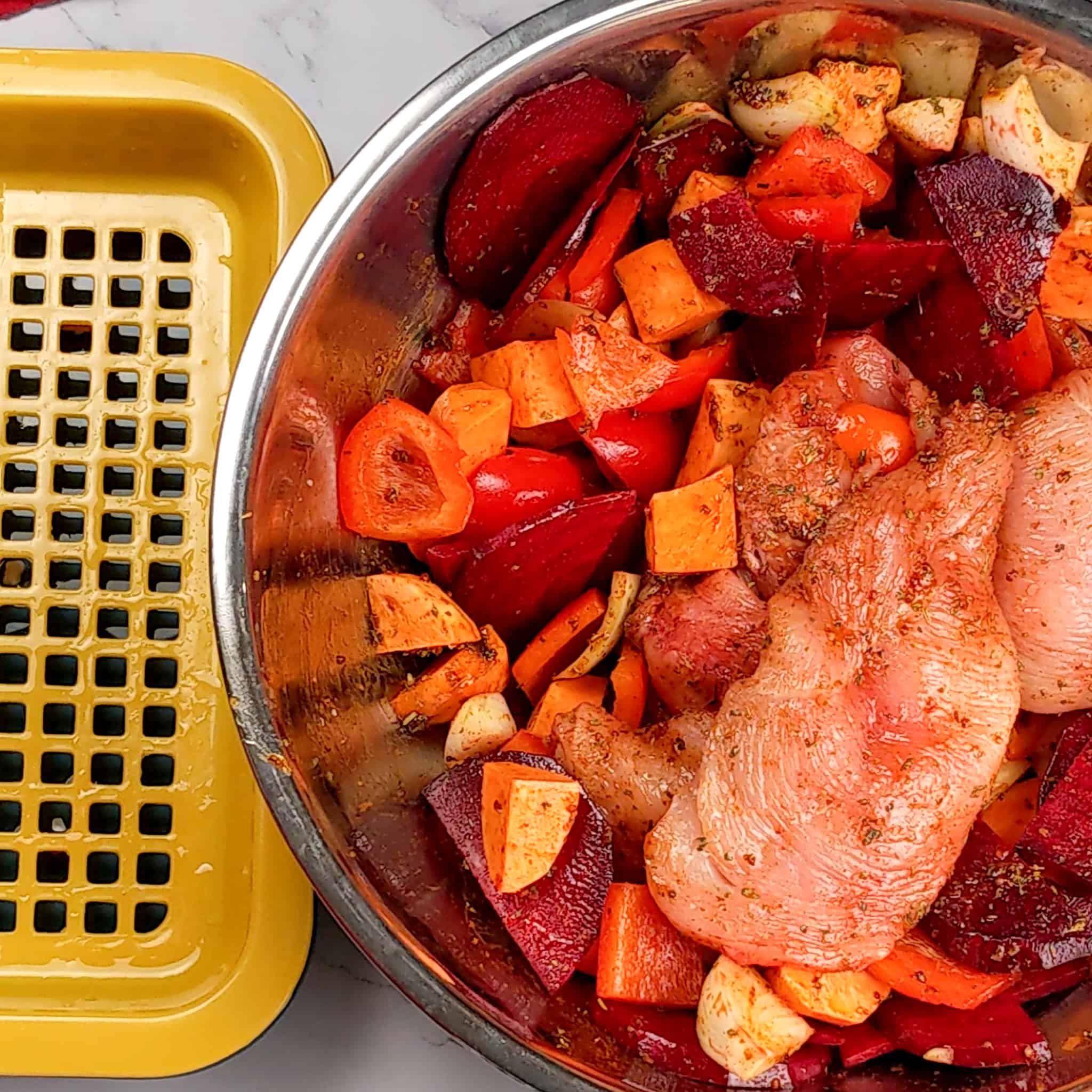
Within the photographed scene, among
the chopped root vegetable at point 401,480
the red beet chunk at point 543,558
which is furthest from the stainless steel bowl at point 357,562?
the red beet chunk at point 543,558

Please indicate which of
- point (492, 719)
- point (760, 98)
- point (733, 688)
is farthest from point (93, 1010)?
point (760, 98)

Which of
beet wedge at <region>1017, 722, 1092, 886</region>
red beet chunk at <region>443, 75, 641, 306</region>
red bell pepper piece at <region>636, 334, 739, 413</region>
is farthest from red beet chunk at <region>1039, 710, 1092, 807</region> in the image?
red beet chunk at <region>443, 75, 641, 306</region>

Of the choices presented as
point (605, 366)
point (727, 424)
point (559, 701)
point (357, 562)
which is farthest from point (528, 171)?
point (559, 701)

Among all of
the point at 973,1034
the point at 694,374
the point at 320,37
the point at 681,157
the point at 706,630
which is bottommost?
the point at 973,1034

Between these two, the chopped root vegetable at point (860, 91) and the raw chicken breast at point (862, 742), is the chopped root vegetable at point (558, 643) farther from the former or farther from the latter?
the chopped root vegetable at point (860, 91)

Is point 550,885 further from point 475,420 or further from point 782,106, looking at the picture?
point 782,106

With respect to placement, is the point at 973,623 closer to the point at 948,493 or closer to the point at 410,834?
the point at 948,493
